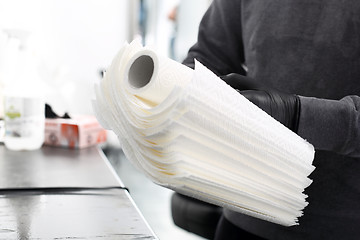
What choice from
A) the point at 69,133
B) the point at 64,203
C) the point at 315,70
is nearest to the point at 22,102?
the point at 69,133

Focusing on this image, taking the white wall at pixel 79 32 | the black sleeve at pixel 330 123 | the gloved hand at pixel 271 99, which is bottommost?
the white wall at pixel 79 32

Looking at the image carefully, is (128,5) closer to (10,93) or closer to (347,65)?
(10,93)

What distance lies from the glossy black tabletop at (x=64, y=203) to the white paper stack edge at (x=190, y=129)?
0.45 feet

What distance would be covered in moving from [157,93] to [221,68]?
2.50ft

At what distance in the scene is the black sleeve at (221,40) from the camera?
4.01ft

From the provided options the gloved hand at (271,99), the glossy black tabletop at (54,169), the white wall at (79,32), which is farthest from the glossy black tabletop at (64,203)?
the white wall at (79,32)

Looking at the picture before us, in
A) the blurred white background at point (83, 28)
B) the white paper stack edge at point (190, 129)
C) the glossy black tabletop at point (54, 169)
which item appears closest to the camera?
the white paper stack edge at point (190, 129)

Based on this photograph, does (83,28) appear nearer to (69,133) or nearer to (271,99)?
(69,133)

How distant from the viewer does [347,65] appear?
96 cm

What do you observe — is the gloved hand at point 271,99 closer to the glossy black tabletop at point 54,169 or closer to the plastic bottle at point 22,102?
the glossy black tabletop at point 54,169

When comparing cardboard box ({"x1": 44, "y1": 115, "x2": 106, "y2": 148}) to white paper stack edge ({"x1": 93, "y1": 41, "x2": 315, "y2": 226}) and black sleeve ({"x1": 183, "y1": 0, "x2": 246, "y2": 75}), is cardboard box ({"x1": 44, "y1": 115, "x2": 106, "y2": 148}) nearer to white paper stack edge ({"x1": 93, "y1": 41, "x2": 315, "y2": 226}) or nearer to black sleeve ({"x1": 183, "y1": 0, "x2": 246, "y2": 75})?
black sleeve ({"x1": 183, "y1": 0, "x2": 246, "y2": 75})

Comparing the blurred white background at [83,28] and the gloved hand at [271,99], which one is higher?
the gloved hand at [271,99]

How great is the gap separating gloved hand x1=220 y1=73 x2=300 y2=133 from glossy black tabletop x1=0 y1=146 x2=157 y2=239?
25 cm

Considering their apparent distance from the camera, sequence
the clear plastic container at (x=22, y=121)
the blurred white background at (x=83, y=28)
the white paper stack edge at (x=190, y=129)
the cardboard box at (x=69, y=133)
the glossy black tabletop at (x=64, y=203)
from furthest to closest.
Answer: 1. the blurred white background at (x=83, y=28)
2. the cardboard box at (x=69, y=133)
3. the clear plastic container at (x=22, y=121)
4. the glossy black tabletop at (x=64, y=203)
5. the white paper stack edge at (x=190, y=129)
